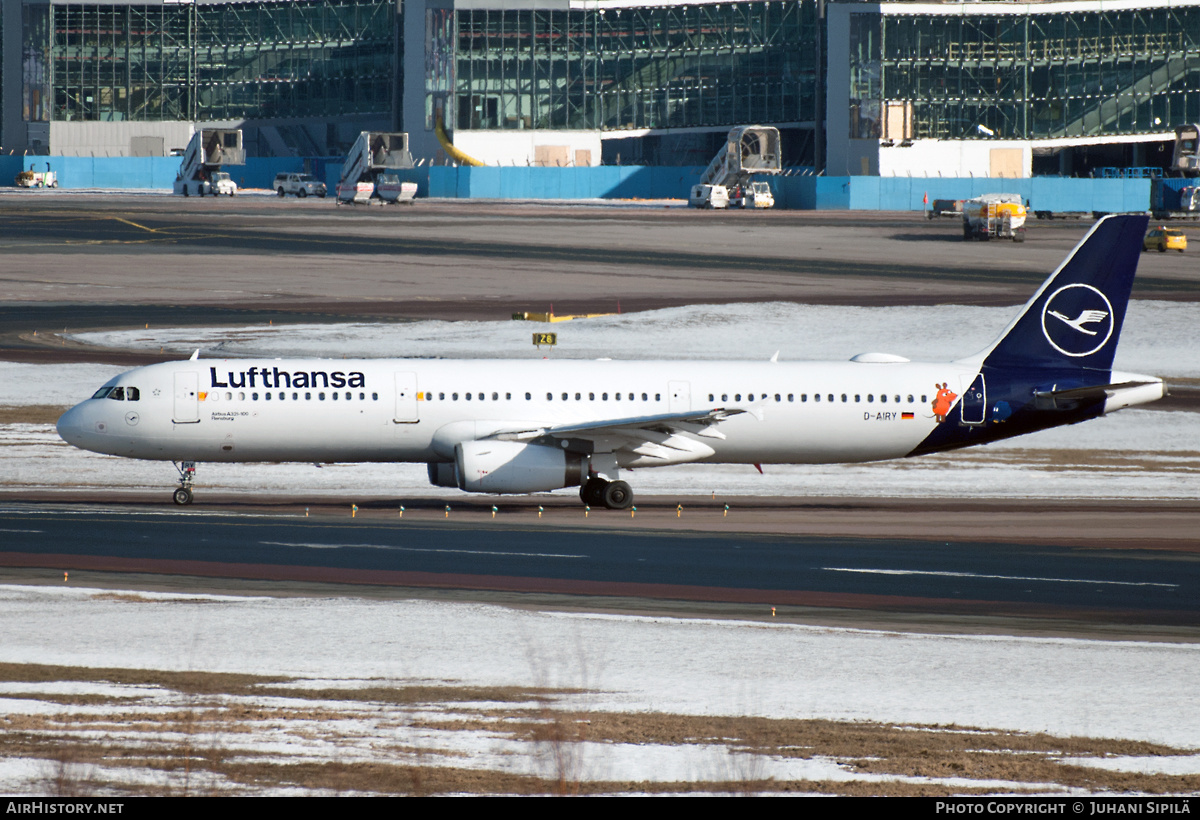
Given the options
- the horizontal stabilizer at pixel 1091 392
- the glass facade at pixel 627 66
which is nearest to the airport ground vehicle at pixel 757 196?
the glass facade at pixel 627 66

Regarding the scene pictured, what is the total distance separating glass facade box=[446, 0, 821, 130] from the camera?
188875mm

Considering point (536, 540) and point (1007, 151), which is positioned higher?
point (1007, 151)

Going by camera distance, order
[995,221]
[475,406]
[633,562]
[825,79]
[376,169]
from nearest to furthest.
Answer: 1. [633,562]
2. [475,406]
3. [995,221]
4. [825,79]
5. [376,169]

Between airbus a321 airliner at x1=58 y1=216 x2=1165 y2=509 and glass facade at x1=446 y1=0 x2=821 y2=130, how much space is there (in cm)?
14906

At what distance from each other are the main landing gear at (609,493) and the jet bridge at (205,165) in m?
160

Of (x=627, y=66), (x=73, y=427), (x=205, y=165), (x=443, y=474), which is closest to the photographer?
(x=73, y=427)

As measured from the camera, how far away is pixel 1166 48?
175375 mm

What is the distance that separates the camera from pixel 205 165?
191m

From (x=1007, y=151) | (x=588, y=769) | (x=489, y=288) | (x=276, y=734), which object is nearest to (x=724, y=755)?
(x=588, y=769)

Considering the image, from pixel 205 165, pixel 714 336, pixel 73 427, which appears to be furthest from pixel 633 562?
pixel 205 165

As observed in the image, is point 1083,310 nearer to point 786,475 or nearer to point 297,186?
point 786,475

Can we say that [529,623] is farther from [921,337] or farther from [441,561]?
[921,337]

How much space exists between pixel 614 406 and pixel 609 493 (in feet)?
7.69

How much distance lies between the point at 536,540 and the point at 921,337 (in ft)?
141
